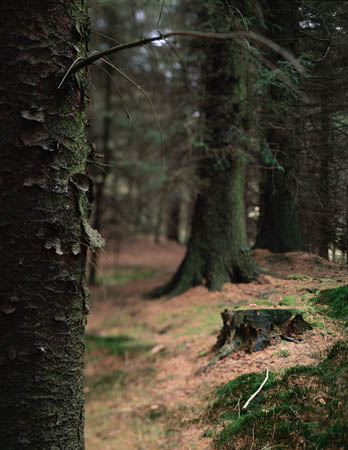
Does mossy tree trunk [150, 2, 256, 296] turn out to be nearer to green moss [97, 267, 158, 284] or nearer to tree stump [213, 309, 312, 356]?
tree stump [213, 309, 312, 356]

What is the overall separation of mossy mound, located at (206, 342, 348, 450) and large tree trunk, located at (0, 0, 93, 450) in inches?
38.4

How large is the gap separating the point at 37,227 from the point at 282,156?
2.05 meters

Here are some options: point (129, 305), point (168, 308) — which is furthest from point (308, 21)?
point (129, 305)

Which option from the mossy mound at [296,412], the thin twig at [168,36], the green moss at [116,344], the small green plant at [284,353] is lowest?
the green moss at [116,344]

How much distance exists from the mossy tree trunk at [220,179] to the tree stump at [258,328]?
55 cm

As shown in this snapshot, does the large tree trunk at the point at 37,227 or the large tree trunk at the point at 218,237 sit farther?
the large tree trunk at the point at 218,237

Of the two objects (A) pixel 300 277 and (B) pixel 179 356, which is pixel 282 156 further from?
(B) pixel 179 356

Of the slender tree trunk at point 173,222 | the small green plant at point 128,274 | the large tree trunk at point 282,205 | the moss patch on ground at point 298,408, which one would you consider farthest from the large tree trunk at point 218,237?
the slender tree trunk at point 173,222

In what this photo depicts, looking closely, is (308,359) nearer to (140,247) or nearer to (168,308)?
(168,308)

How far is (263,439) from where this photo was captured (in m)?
1.63

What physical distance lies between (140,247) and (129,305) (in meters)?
12.1

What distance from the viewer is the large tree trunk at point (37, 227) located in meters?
1.65

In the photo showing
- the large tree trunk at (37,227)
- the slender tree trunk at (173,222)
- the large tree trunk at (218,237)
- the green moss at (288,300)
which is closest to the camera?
the large tree trunk at (37,227)

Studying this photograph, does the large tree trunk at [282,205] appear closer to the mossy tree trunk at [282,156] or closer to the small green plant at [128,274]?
the mossy tree trunk at [282,156]
